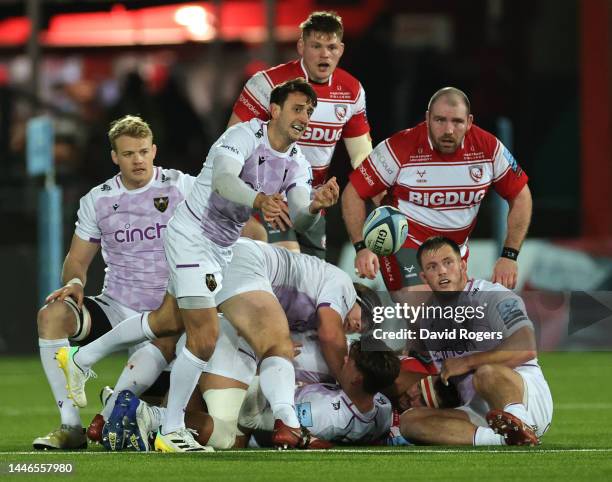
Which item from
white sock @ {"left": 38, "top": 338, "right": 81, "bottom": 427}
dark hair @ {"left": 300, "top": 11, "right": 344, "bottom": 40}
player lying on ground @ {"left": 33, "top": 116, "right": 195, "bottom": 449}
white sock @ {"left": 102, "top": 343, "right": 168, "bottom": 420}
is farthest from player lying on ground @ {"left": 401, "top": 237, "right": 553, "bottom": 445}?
white sock @ {"left": 38, "top": 338, "right": 81, "bottom": 427}

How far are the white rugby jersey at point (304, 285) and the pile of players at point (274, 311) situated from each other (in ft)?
0.04

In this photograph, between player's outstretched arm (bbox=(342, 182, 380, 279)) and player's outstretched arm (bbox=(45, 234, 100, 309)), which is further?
player's outstretched arm (bbox=(342, 182, 380, 279))

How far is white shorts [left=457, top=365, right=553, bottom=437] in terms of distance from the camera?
883 centimetres

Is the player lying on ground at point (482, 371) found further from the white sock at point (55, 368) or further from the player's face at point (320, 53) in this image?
the white sock at point (55, 368)

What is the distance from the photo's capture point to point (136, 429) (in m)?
8.70

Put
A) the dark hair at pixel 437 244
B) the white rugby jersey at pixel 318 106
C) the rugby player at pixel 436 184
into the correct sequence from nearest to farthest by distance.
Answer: the dark hair at pixel 437 244
the rugby player at pixel 436 184
the white rugby jersey at pixel 318 106

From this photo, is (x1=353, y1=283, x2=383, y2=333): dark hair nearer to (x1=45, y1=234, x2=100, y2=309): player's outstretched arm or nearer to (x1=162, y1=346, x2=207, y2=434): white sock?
(x1=162, y1=346, x2=207, y2=434): white sock

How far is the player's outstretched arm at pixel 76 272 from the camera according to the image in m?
9.22

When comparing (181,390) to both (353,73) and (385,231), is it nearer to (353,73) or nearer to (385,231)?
(385,231)

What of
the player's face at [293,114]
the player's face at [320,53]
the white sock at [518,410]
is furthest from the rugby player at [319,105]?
the white sock at [518,410]

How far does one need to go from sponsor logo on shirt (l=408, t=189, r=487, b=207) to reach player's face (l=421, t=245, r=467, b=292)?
37.3 inches

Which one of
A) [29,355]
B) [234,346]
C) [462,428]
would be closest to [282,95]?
[234,346]

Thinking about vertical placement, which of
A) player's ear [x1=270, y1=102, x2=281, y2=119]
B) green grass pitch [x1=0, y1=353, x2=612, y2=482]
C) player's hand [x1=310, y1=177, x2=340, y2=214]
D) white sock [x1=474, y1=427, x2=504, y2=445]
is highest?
player's ear [x1=270, y1=102, x2=281, y2=119]

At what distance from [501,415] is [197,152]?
869 cm
